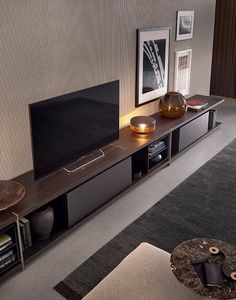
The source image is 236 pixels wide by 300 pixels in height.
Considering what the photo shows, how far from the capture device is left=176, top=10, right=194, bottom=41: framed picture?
4.28m

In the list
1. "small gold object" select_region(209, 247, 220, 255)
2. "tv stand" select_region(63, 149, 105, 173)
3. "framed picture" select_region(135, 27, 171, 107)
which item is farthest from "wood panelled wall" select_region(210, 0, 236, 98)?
"small gold object" select_region(209, 247, 220, 255)

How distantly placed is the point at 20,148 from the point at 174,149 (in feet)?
6.57

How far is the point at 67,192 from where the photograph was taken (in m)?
2.72

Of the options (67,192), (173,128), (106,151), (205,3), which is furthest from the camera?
(205,3)

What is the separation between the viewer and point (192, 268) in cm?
192

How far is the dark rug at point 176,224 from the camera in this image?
242cm

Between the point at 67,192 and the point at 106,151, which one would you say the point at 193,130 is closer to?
the point at 106,151

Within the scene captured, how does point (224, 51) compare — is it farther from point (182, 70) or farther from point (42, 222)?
point (42, 222)

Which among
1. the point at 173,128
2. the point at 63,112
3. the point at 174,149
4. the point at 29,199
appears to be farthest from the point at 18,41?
the point at 174,149

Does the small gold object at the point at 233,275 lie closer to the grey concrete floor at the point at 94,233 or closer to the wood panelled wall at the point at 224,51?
the grey concrete floor at the point at 94,233

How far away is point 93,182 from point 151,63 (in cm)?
171

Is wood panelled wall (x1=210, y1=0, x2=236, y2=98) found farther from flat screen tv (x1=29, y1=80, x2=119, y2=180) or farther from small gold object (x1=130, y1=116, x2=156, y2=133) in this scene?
flat screen tv (x1=29, y1=80, x2=119, y2=180)

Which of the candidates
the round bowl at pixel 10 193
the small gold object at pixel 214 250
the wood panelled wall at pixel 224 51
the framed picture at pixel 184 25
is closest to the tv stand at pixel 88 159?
the round bowl at pixel 10 193

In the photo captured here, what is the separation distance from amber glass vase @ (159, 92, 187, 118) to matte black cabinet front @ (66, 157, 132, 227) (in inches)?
42.3
